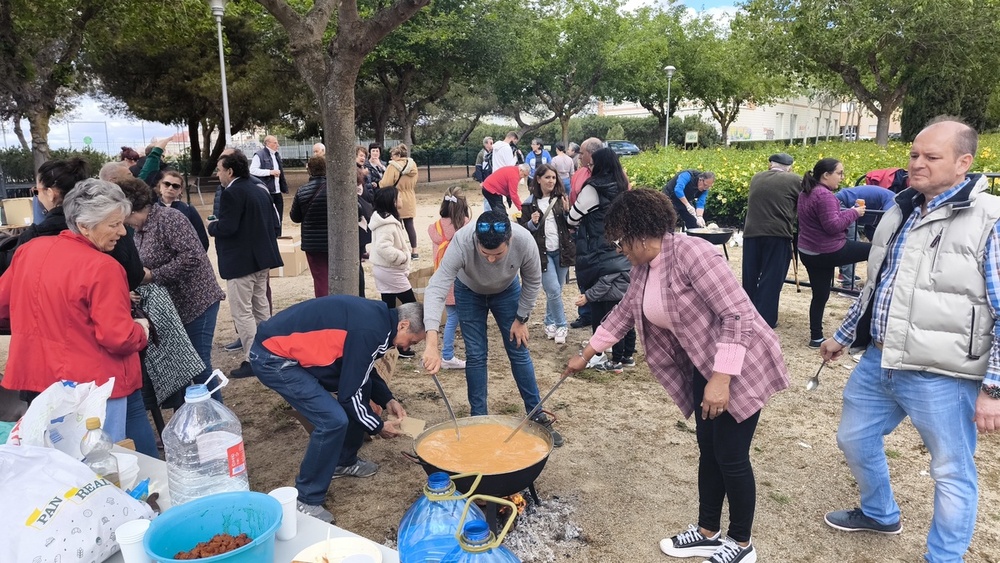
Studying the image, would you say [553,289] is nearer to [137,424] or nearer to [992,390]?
[137,424]

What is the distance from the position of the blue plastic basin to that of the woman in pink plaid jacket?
59.8 inches

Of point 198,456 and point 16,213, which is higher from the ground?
point 16,213

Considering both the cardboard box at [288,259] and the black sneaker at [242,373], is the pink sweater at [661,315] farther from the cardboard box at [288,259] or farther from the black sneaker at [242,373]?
the cardboard box at [288,259]

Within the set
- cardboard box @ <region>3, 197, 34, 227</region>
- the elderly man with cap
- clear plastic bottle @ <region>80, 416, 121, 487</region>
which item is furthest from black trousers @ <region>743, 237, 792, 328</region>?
cardboard box @ <region>3, 197, 34, 227</region>

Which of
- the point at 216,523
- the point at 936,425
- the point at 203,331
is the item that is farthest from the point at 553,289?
the point at 216,523

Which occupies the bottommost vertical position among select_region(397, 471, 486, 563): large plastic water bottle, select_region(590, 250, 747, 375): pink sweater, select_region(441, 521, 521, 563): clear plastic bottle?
select_region(397, 471, 486, 563): large plastic water bottle

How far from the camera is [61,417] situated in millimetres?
1967

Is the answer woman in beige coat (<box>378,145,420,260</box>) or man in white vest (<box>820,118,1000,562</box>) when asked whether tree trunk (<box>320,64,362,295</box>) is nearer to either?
man in white vest (<box>820,118,1000,562</box>)

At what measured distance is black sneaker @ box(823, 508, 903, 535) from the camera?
3139 mm

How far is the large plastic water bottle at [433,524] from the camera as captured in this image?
1.71 m

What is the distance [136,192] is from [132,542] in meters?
2.56

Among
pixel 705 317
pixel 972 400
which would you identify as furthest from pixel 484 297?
pixel 972 400

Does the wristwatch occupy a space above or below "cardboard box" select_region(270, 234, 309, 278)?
above

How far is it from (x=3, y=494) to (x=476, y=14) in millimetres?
21741
